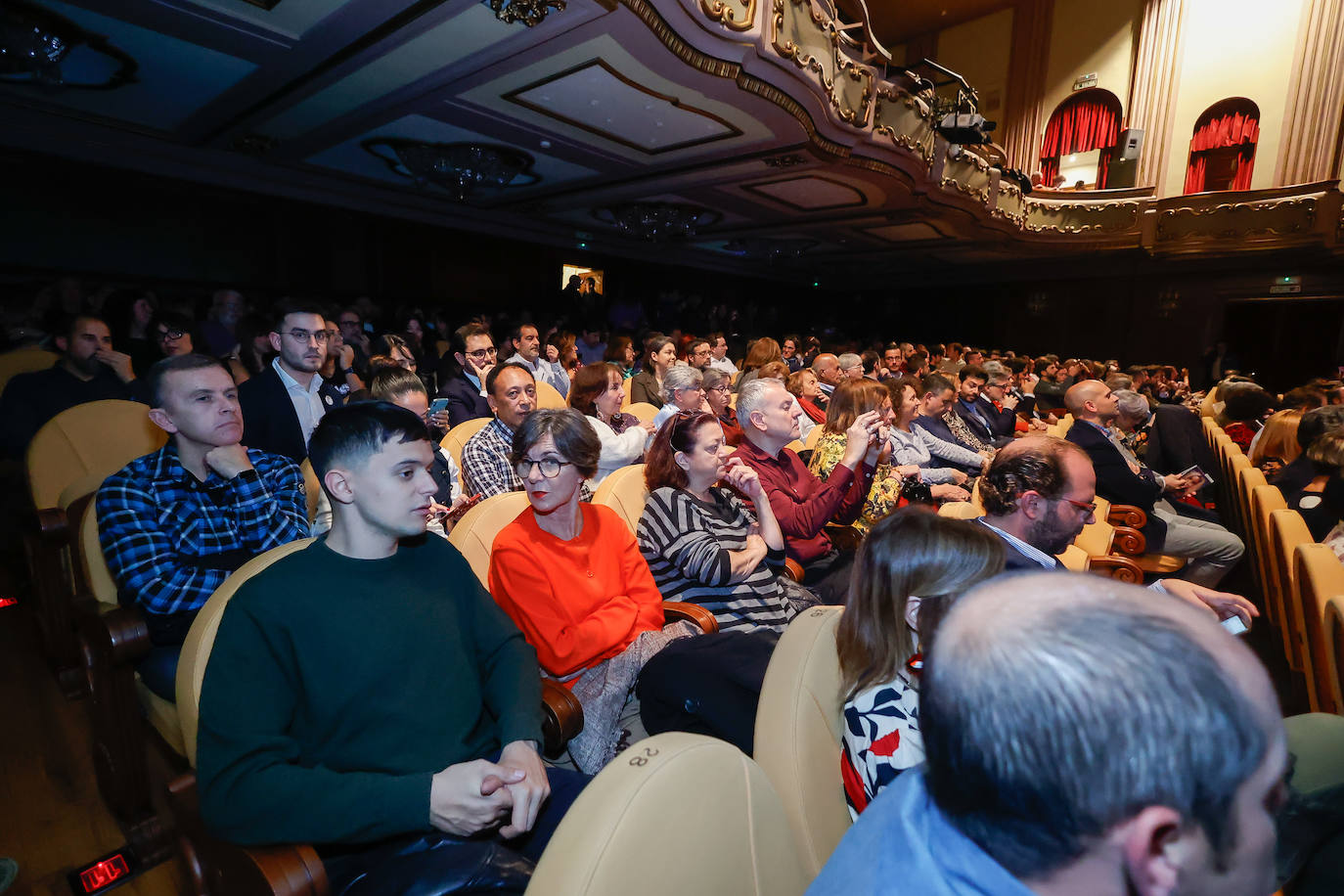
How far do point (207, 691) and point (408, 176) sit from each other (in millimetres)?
7740

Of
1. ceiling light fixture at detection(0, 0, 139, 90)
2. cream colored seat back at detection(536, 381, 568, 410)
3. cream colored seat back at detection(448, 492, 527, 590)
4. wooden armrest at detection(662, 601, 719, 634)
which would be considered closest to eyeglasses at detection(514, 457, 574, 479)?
cream colored seat back at detection(448, 492, 527, 590)

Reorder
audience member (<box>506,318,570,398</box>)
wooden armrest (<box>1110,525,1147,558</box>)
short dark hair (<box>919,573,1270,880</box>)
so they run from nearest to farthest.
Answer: short dark hair (<box>919,573,1270,880</box>) < wooden armrest (<box>1110,525,1147,558</box>) < audience member (<box>506,318,570,398</box>)

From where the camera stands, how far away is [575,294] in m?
10.5

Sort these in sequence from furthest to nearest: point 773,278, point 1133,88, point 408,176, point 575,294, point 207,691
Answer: point 773,278, point 1133,88, point 575,294, point 408,176, point 207,691

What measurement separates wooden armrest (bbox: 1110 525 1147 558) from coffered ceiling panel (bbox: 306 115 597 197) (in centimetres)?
586

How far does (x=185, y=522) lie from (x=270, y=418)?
1033 millimetres

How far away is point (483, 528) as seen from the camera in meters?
1.91

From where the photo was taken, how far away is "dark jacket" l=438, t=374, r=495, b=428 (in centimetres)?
360

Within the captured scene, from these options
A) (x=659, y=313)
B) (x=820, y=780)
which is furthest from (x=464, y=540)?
(x=659, y=313)

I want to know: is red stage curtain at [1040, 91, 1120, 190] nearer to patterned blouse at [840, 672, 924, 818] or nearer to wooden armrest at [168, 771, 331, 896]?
patterned blouse at [840, 672, 924, 818]

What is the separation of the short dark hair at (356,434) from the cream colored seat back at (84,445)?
1.67m

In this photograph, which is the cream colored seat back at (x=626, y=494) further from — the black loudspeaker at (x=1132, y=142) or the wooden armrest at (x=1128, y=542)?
the black loudspeaker at (x=1132, y=142)

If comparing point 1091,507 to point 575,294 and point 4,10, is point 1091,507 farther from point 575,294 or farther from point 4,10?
point 575,294

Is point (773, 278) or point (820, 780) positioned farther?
point (773, 278)
